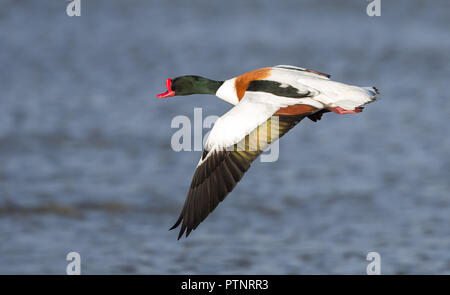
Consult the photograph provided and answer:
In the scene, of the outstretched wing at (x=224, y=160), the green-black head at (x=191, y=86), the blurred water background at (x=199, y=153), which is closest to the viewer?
the outstretched wing at (x=224, y=160)

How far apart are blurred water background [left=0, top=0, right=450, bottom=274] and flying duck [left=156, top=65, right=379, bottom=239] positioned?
2.15 m

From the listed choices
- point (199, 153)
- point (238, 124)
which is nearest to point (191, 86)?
point (238, 124)

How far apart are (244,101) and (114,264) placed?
2.55 m

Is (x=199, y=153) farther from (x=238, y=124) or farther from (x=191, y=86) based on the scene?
(x=238, y=124)

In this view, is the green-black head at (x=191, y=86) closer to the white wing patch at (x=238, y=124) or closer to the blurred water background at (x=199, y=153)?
the white wing patch at (x=238, y=124)

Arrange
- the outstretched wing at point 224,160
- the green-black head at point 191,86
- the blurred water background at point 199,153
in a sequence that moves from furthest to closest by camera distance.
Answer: the blurred water background at point 199,153
the green-black head at point 191,86
the outstretched wing at point 224,160

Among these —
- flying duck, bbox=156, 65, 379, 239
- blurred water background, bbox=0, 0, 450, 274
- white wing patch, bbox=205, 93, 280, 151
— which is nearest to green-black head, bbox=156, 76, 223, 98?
flying duck, bbox=156, 65, 379, 239

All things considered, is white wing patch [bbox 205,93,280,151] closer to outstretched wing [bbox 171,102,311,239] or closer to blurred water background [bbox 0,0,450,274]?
outstretched wing [bbox 171,102,311,239]

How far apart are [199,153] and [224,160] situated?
474cm

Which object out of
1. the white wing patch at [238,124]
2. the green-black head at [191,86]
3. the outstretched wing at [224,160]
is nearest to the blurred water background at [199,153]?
the green-black head at [191,86]

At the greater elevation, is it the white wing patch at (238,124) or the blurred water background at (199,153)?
the blurred water background at (199,153)

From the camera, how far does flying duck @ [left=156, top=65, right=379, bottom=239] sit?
16.9ft

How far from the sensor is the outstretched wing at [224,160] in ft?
16.8

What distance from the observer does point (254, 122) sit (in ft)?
17.1
